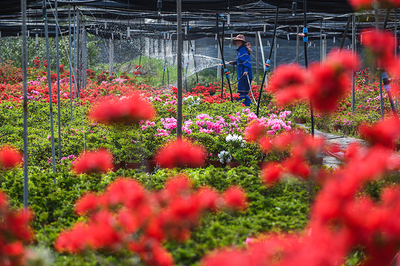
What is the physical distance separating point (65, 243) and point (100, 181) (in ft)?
4.60

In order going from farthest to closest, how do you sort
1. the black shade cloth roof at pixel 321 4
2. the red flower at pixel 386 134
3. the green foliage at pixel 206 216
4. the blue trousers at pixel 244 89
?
the blue trousers at pixel 244 89 → the black shade cloth roof at pixel 321 4 → the green foliage at pixel 206 216 → the red flower at pixel 386 134

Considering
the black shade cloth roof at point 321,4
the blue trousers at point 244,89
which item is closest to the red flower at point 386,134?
the black shade cloth roof at point 321,4

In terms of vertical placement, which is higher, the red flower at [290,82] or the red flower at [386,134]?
the red flower at [290,82]

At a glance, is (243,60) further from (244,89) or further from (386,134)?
(386,134)

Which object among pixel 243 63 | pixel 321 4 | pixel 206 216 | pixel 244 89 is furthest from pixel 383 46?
pixel 244 89

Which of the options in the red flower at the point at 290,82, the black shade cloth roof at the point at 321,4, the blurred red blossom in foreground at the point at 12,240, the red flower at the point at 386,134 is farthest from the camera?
the black shade cloth roof at the point at 321,4

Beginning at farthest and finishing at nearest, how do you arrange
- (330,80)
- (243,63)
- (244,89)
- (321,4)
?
(244,89)
(243,63)
(321,4)
(330,80)

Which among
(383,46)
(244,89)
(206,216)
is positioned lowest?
(206,216)

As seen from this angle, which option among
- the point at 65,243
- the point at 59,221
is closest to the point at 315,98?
the point at 65,243

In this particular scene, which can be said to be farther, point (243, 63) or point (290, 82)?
point (243, 63)

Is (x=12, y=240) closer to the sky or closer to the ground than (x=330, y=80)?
closer to the ground

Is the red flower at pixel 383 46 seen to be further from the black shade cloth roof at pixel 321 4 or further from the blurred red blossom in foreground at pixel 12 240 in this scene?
the black shade cloth roof at pixel 321 4

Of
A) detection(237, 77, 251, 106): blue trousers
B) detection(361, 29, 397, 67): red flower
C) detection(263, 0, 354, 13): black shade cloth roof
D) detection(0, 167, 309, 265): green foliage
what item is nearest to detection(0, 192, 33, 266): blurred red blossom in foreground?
detection(0, 167, 309, 265): green foliage

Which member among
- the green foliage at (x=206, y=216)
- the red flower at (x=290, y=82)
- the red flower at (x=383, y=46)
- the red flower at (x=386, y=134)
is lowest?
the green foliage at (x=206, y=216)
